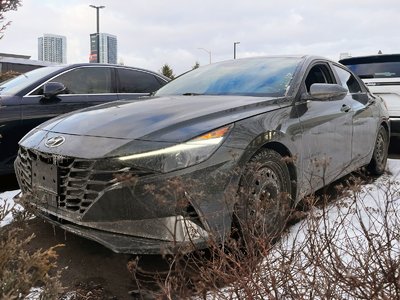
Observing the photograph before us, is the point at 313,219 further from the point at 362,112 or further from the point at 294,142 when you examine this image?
the point at 362,112

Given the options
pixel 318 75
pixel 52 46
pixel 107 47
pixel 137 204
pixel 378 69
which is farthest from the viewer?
pixel 107 47

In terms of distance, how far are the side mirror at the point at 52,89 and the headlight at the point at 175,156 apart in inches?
112

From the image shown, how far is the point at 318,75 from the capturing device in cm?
438

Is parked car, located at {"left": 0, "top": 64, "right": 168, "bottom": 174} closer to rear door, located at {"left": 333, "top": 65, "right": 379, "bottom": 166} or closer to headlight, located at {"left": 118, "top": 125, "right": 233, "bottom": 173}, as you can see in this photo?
headlight, located at {"left": 118, "top": 125, "right": 233, "bottom": 173}

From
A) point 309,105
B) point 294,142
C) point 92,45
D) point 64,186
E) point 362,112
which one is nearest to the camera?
point 64,186

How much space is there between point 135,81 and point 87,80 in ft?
2.65

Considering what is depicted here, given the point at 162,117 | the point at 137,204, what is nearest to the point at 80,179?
the point at 137,204

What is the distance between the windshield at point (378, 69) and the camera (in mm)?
7047

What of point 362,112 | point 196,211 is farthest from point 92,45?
point 196,211

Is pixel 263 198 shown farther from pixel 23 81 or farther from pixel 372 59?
pixel 372 59

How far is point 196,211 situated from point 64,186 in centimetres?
85

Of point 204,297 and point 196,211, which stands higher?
point 196,211

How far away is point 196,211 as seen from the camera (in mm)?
2479

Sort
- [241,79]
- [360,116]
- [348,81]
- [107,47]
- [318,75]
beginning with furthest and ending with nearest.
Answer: [107,47], [348,81], [360,116], [318,75], [241,79]
